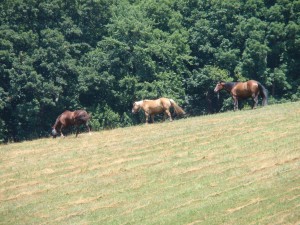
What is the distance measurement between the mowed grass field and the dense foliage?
19.5 meters

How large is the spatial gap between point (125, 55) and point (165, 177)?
104 feet

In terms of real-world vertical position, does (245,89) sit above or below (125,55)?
below

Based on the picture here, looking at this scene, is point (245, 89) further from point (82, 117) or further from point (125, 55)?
point (125, 55)

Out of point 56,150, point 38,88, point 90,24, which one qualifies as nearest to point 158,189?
point 56,150

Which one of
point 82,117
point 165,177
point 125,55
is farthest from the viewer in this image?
point 125,55

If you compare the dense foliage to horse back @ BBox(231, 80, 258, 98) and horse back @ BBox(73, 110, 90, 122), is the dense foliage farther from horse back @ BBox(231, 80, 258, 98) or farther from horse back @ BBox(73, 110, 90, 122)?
horse back @ BBox(73, 110, 90, 122)

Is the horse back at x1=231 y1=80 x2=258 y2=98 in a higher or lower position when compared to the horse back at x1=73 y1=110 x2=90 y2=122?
higher

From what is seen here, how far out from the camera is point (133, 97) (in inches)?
2029

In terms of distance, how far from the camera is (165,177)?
21.5 metres

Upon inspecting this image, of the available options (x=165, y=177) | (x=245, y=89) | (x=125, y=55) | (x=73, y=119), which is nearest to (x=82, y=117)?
(x=73, y=119)

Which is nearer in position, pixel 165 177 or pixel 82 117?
pixel 165 177

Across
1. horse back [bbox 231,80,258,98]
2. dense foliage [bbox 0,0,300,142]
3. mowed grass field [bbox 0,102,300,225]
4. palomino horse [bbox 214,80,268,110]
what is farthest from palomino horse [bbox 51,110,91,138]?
dense foliage [bbox 0,0,300,142]

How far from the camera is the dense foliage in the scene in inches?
1937

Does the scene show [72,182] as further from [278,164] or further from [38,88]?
[38,88]
